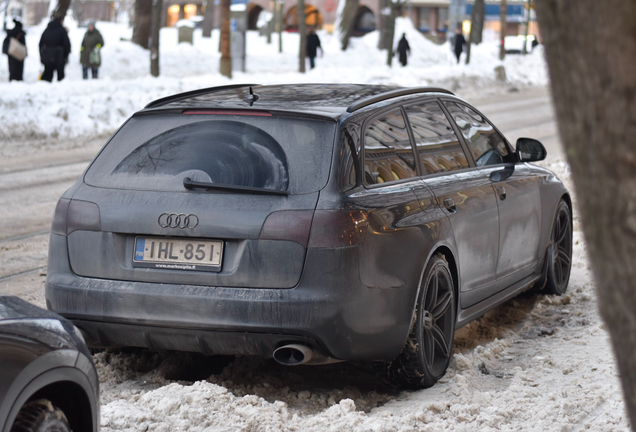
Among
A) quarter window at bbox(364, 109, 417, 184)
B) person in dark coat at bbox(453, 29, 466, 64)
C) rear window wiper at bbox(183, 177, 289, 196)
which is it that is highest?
quarter window at bbox(364, 109, 417, 184)

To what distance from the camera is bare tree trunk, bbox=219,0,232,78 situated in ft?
84.7

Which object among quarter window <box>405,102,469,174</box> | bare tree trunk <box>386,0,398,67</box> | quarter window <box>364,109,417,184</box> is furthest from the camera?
bare tree trunk <box>386,0,398,67</box>

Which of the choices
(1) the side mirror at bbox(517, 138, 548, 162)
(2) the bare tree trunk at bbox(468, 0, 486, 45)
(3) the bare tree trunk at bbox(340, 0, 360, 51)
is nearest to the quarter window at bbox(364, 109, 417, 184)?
(1) the side mirror at bbox(517, 138, 548, 162)

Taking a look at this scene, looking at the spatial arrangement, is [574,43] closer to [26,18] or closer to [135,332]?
[135,332]

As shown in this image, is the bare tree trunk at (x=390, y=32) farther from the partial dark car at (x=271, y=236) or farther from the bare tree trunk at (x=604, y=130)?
the bare tree trunk at (x=604, y=130)

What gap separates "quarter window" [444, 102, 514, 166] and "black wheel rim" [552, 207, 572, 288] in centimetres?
91

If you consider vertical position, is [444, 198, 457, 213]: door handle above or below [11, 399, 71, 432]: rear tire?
above

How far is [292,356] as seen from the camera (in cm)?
411

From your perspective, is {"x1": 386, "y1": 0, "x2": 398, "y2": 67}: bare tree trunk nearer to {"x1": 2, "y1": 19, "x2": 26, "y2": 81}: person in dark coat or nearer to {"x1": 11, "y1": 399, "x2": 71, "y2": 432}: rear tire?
{"x1": 2, "y1": 19, "x2": 26, "y2": 81}: person in dark coat

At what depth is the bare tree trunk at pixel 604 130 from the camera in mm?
1629

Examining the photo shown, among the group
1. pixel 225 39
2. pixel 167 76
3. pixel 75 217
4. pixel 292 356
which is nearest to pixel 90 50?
pixel 225 39

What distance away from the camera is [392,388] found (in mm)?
4703

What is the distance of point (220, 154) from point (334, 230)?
2.40ft

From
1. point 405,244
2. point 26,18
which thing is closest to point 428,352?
point 405,244
